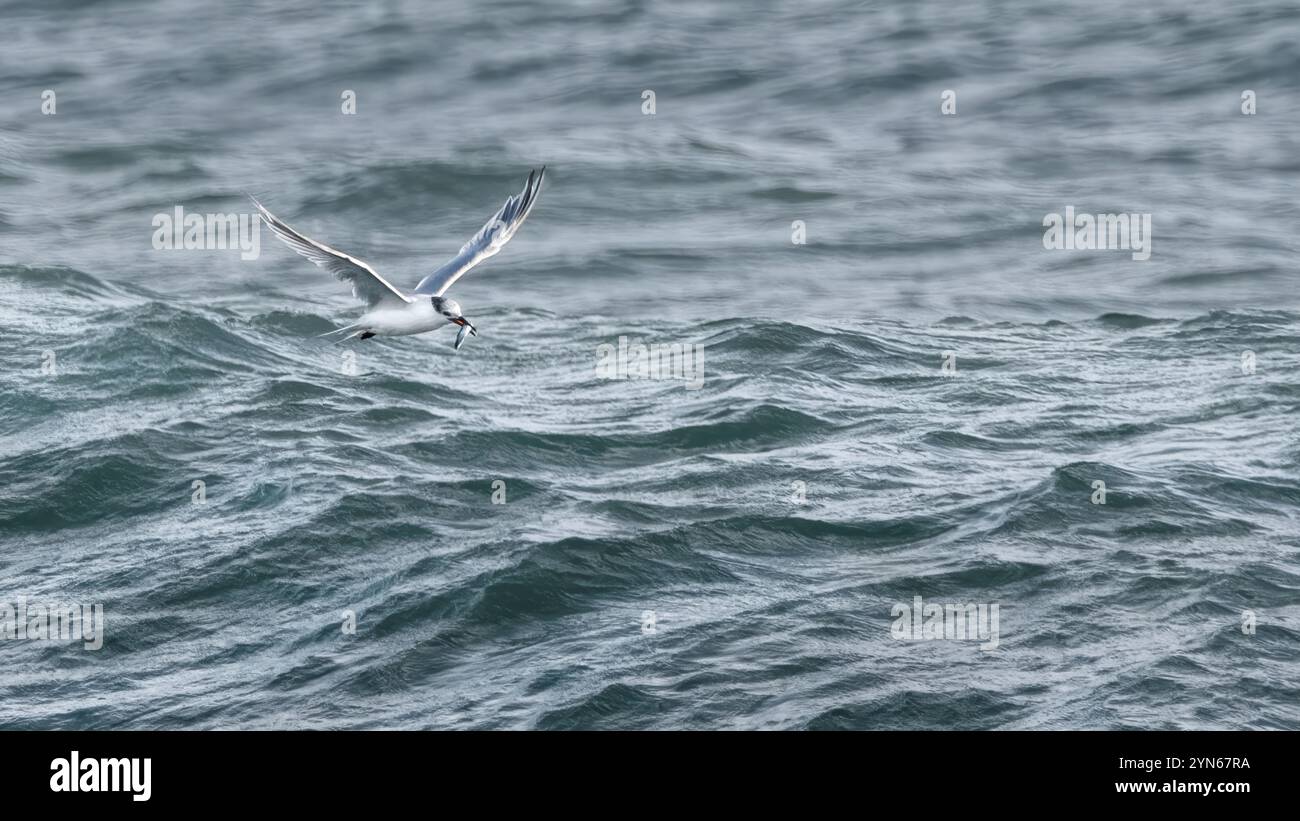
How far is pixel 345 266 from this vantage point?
14.5 m

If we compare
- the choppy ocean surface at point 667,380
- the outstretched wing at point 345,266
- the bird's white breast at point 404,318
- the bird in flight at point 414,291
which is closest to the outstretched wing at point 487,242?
the bird in flight at point 414,291

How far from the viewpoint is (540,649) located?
15414mm

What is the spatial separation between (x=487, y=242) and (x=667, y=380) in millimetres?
6307

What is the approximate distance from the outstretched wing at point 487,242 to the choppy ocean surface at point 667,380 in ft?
8.98

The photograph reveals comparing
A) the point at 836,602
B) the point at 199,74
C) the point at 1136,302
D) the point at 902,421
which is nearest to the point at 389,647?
the point at 836,602

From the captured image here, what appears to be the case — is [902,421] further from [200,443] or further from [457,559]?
[200,443]

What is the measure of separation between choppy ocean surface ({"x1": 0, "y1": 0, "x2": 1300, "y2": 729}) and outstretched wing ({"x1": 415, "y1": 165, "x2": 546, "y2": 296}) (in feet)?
8.98

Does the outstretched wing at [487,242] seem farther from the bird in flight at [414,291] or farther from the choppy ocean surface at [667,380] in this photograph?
the choppy ocean surface at [667,380]

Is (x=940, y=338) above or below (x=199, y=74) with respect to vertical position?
below

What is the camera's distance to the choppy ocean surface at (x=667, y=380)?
1516 cm

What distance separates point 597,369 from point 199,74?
15704mm

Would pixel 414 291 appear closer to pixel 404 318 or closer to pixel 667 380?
pixel 404 318

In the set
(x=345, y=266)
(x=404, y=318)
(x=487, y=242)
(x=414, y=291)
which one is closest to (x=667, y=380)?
(x=487, y=242)
